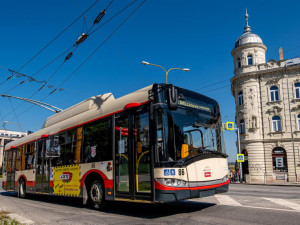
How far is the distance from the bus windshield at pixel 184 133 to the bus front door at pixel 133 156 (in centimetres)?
46

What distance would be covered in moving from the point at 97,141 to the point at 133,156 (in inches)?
78.3

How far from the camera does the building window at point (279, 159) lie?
33172 millimetres

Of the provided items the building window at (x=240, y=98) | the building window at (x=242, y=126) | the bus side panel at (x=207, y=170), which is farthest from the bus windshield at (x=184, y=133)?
the building window at (x=240, y=98)

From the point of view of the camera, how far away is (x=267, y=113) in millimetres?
34469

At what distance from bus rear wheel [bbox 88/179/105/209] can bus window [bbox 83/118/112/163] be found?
73cm

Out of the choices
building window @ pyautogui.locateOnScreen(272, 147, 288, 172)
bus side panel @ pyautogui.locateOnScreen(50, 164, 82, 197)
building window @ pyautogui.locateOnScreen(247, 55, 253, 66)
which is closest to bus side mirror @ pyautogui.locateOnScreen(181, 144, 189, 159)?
bus side panel @ pyautogui.locateOnScreen(50, 164, 82, 197)

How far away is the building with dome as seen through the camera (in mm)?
32875

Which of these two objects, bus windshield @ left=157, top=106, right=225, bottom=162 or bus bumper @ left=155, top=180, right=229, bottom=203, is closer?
bus bumper @ left=155, top=180, right=229, bottom=203

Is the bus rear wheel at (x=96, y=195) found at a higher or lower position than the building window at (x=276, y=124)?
lower

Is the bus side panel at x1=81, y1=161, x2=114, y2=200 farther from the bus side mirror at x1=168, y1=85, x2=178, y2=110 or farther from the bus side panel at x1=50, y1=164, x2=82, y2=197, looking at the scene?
the bus side mirror at x1=168, y1=85, x2=178, y2=110

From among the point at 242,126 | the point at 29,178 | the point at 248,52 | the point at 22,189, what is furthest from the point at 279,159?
the point at 29,178

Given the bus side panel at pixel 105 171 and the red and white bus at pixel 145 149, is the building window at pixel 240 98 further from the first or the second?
the bus side panel at pixel 105 171

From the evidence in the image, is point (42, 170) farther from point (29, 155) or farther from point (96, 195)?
point (96, 195)

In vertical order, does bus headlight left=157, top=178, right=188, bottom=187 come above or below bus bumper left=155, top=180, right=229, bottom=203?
above
